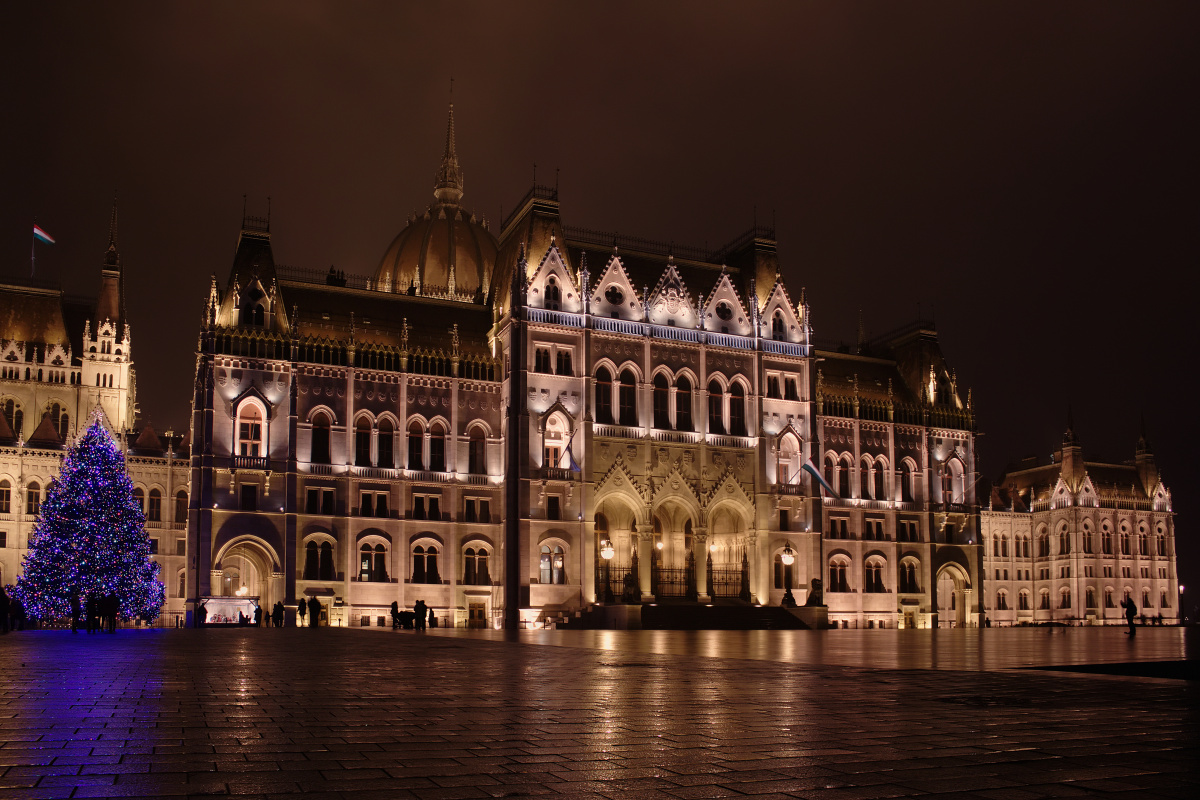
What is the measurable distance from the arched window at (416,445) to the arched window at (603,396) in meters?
10.4

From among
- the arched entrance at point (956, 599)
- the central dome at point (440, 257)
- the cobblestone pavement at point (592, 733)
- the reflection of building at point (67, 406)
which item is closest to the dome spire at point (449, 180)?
the central dome at point (440, 257)

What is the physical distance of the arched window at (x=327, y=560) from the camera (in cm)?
5994

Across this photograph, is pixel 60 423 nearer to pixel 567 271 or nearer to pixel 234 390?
pixel 234 390

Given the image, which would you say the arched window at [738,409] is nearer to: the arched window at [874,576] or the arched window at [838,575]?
the arched window at [838,575]

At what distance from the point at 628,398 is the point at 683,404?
3.79 m

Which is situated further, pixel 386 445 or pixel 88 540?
pixel 386 445

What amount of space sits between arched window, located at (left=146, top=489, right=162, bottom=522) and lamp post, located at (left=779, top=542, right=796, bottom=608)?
41.4m

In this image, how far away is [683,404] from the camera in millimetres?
67875

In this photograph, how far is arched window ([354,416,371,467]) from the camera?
62094mm

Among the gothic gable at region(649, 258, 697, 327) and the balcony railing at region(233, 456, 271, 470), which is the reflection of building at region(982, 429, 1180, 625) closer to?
the gothic gable at region(649, 258, 697, 327)

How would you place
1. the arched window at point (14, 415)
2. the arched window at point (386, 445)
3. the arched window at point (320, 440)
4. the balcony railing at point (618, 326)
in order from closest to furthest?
the arched window at point (320, 440)
the arched window at point (386, 445)
the balcony railing at point (618, 326)
the arched window at point (14, 415)

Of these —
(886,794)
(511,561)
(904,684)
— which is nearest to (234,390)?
(511,561)

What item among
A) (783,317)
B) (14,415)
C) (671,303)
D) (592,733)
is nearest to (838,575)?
(783,317)

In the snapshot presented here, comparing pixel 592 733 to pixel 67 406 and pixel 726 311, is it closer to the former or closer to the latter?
pixel 726 311
